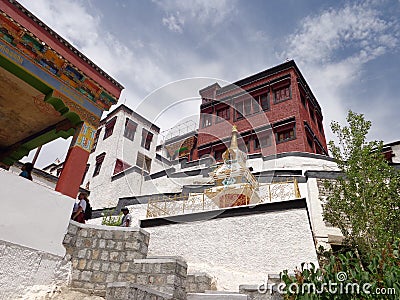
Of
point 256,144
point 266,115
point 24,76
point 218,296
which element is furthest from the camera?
point 266,115

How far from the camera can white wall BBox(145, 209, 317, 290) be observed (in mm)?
9438

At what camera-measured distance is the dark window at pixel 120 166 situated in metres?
26.3

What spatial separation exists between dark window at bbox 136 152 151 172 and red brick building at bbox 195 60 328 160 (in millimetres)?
5321

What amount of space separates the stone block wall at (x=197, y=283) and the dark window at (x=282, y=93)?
1897 cm

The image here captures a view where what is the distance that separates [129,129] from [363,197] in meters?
23.2

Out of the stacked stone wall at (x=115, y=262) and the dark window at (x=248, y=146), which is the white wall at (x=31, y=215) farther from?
the dark window at (x=248, y=146)

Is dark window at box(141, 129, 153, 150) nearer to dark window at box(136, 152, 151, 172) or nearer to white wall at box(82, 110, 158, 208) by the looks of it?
white wall at box(82, 110, 158, 208)

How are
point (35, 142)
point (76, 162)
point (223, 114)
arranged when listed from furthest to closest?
point (223, 114) < point (35, 142) < point (76, 162)

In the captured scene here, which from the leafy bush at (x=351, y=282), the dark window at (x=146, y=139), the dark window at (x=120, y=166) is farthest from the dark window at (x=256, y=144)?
the leafy bush at (x=351, y=282)

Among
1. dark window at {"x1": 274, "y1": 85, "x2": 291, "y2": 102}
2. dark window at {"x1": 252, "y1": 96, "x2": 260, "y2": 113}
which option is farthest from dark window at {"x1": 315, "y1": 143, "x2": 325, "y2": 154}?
dark window at {"x1": 252, "y1": 96, "x2": 260, "y2": 113}

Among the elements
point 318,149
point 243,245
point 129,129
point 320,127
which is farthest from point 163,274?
point 129,129

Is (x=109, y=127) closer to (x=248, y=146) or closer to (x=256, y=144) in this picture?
(x=248, y=146)

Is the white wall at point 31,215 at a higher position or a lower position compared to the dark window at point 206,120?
lower

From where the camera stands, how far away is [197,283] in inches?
268
